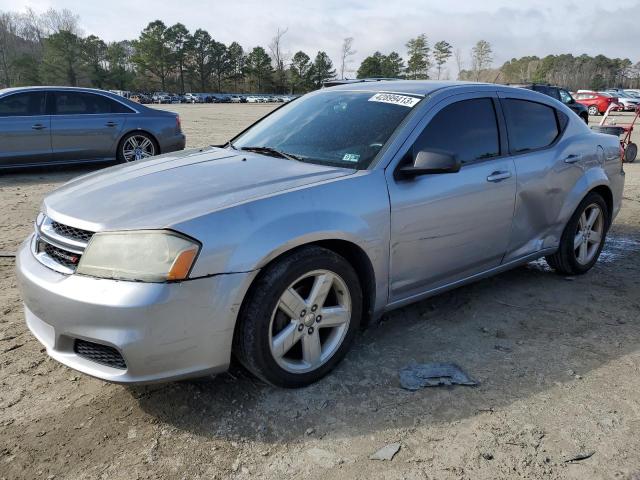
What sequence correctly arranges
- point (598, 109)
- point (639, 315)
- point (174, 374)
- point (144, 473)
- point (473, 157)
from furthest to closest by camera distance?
point (598, 109) < point (639, 315) < point (473, 157) < point (174, 374) < point (144, 473)

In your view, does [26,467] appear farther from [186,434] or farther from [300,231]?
[300,231]

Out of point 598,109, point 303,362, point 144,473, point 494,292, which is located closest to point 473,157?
point 494,292

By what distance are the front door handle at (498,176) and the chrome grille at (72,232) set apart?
2.45 m

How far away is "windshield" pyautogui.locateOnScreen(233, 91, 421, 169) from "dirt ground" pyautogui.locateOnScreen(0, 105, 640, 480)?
1.18 meters

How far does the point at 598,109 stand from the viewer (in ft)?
108

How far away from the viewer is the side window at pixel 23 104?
27.4 feet

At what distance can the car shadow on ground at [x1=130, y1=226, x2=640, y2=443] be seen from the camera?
259cm

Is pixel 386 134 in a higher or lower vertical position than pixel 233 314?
higher

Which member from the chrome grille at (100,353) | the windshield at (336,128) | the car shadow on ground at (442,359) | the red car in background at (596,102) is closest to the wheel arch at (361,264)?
the car shadow on ground at (442,359)

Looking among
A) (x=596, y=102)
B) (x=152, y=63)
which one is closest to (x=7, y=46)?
(x=152, y=63)

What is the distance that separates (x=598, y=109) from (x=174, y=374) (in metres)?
36.5

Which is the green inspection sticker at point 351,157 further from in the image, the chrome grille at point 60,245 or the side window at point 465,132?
the chrome grille at point 60,245

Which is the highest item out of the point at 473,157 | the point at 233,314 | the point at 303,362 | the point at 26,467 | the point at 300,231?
the point at 473,157

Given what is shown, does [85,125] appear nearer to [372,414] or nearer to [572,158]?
[572,158]
